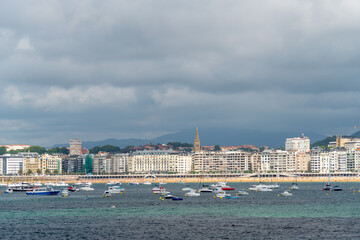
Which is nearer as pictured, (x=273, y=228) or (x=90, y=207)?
(x=273, y=228)

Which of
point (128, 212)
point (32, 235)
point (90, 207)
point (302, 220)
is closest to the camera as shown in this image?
point (32, 235)

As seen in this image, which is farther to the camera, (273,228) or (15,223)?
(15,223)

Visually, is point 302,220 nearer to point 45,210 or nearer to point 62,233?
point 62,233

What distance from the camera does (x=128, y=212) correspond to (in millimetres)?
96375

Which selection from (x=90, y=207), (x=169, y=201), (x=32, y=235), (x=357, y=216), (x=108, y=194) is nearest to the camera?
(x=32, y=235)

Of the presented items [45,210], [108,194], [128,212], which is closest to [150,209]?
[128,212]

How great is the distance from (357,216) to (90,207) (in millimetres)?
45600

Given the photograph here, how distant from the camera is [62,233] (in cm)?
7112

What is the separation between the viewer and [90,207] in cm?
10794

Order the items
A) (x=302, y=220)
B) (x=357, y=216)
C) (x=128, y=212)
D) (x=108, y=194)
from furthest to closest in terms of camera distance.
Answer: (x=108, y=194) < (x=128, y=212) < (x=357, y=216) < (x=302, y=220)

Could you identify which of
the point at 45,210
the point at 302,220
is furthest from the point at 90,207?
the point at 302,220

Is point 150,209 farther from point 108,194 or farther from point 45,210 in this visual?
point 108,194

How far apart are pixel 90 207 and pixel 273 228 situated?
144 feet

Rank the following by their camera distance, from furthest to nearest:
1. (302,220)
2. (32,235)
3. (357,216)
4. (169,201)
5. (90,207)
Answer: (169,201) → (90,207) → (357,216) → (302,220) → (32,235)
